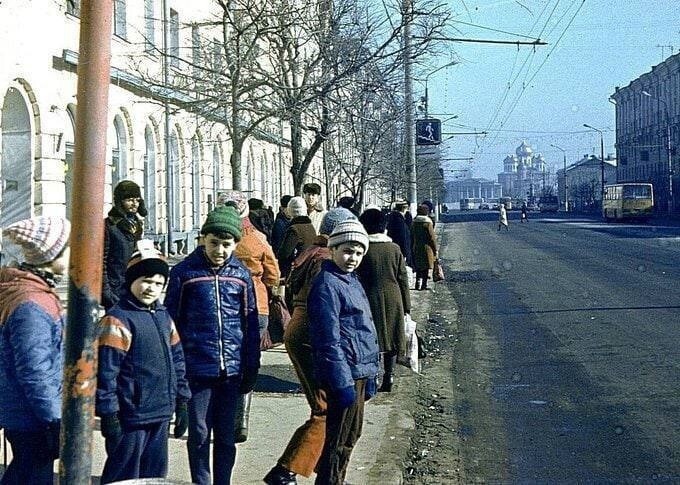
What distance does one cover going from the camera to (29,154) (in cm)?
1802

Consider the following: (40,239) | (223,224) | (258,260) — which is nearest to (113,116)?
(258,260)

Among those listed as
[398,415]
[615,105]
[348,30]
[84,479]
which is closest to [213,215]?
[84,479]

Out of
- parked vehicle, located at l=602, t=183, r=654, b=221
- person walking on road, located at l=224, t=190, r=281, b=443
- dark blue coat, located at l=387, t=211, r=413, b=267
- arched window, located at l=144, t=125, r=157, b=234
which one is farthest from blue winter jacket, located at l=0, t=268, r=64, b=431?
parked vehicle, located at l=602, t=183, r=654, b=221

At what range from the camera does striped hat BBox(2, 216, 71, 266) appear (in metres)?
4.61

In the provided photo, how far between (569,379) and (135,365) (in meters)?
6.66

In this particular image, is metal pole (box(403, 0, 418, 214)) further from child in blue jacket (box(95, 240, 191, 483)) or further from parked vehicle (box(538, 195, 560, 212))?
parked vehicle (box(538, 195, 560, 212))

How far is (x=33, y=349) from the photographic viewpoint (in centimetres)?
443

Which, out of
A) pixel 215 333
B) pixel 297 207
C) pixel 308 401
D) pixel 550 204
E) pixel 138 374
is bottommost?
pixel 308 401

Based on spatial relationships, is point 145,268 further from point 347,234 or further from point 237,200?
point 237,200

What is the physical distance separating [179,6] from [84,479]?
22.8 m

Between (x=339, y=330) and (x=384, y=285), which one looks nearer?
(x=339, y=330)

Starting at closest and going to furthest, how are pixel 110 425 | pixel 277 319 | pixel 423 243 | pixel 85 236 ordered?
pixel 85 236 → pixel 110 425 → pixel 277 319 → pixel 423 243

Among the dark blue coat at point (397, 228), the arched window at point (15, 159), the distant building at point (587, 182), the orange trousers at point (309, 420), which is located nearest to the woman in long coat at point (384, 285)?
the orange trousers at point (309, 420)

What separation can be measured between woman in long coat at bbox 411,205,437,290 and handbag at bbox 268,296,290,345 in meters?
10.6
